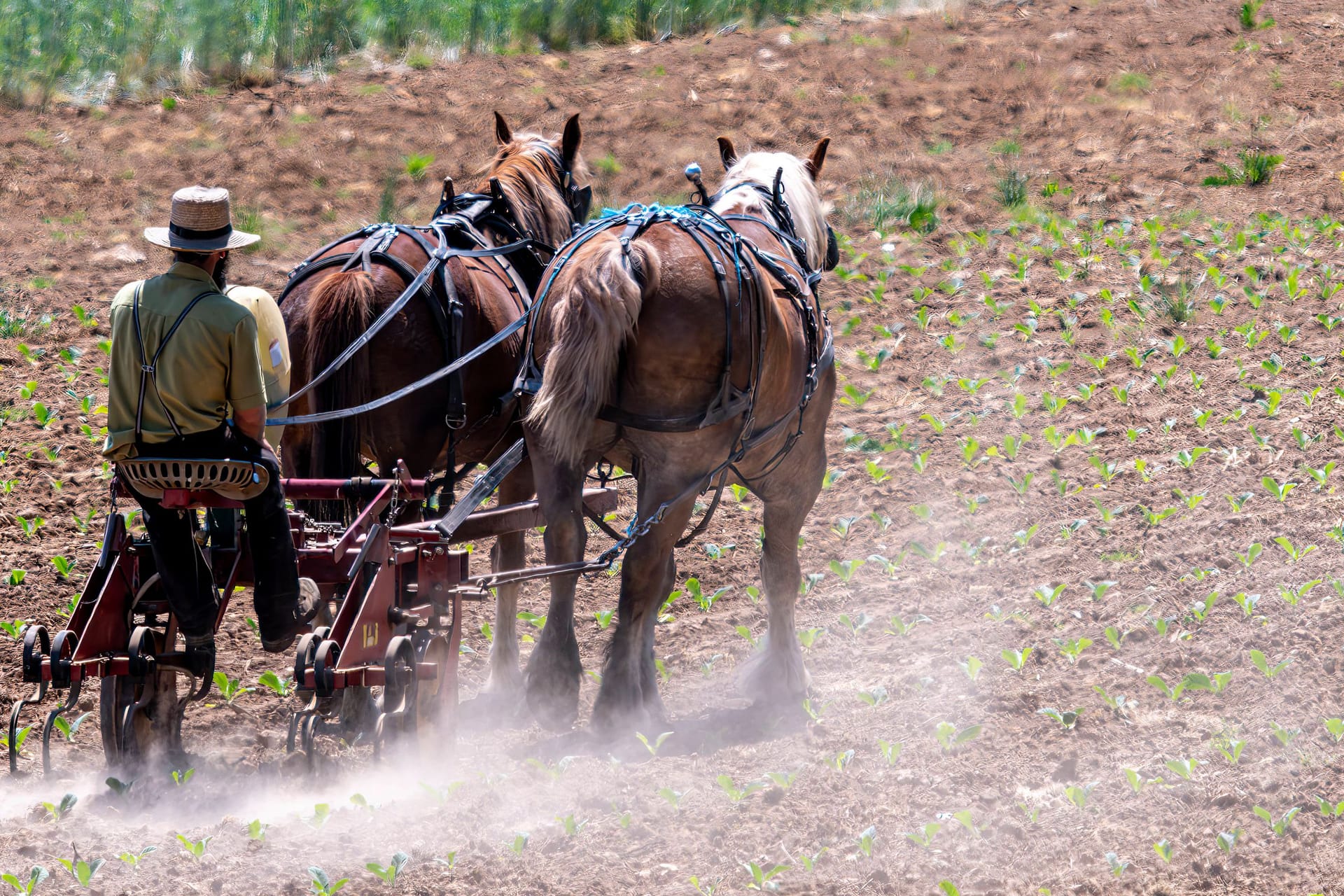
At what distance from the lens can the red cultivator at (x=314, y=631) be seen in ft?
13.3

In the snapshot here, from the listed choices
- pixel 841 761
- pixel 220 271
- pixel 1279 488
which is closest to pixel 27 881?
pixel 220 271

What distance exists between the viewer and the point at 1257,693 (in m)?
4.78

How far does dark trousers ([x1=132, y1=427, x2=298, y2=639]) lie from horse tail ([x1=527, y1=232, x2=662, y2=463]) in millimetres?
990

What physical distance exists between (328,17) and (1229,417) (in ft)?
33.9

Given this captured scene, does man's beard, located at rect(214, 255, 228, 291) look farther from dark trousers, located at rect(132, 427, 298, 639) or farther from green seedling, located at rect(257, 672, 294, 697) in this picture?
green seedling, located at rect(257, 672, 294, 697)

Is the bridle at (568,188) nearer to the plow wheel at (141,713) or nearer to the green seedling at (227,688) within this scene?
the green seedling at (227,688)

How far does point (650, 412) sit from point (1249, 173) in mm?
7638

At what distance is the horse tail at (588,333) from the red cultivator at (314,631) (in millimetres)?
585

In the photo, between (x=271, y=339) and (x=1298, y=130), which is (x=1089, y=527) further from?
(x=1298, y=130)

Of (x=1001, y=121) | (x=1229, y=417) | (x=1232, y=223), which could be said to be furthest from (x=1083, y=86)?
(x=1229, y=417)

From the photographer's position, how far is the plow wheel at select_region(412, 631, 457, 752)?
455 cm

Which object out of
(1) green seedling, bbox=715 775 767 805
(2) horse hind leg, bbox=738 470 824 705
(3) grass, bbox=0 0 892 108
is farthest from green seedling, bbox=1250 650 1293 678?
(3) grass, bbox=0 0 892 108

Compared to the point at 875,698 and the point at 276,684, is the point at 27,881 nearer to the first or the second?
the point at 276,684

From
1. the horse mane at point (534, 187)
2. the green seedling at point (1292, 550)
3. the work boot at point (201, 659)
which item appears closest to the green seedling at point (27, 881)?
the work boot at point (201, 659)
